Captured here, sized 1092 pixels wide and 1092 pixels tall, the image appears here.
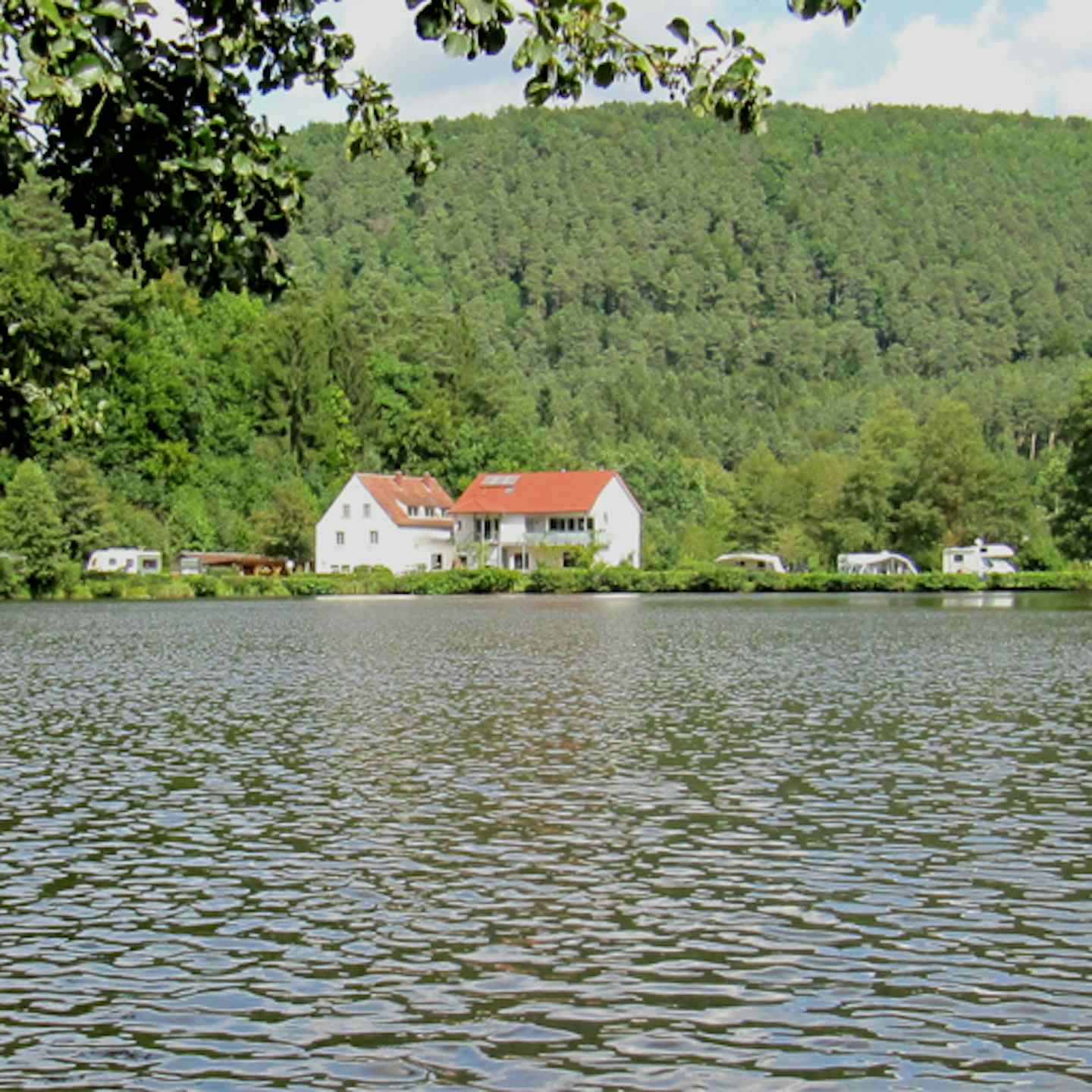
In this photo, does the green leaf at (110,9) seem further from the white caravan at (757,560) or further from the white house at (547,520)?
the white caravan at (757,560)

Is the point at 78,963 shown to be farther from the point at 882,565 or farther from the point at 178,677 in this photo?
the point at 882,565

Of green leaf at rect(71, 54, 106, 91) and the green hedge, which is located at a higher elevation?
green leaf at rect(71, 54, 106, 91)

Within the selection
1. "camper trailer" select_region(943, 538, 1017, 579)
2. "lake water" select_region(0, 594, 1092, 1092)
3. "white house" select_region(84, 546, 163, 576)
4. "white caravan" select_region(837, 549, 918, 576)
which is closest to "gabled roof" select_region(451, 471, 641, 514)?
"white caravan" select_region(837, 549, 918, 576)

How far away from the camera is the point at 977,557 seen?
122125mm

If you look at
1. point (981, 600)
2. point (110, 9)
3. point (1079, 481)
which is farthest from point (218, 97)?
point (1079, 481)

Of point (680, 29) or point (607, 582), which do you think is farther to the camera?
point (607, 582)

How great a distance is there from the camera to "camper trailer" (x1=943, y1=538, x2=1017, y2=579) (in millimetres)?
121875

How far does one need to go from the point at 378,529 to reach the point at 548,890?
11669cm

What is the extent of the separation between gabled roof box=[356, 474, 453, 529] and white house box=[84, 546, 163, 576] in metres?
18.7

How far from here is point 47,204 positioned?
134875mm

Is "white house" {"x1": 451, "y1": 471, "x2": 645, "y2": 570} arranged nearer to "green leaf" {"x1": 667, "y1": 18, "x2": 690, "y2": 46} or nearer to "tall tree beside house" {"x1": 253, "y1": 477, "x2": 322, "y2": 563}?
"tall tree beside house" {"x1": 253, "y1": 477, "x2": 322, "y2": 563}

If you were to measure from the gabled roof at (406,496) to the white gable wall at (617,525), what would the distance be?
13.0 metres

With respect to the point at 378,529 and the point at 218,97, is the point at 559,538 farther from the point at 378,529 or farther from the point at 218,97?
the point at 218,97

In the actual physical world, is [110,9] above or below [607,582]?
above
